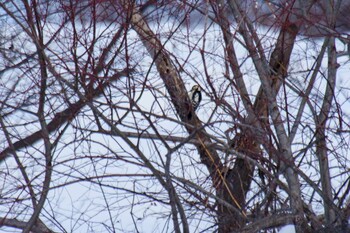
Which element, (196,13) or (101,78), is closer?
(101,78)

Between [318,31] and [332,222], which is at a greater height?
[318,31]

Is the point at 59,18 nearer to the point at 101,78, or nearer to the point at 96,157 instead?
the point at 101,78

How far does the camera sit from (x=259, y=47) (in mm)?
4914

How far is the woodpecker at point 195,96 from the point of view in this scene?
4.98 meters

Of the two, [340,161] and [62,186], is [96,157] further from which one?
[340,161]

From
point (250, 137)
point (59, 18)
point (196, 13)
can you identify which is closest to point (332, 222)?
point (250, 137)

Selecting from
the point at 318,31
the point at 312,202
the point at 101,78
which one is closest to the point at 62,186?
the point at 101,78

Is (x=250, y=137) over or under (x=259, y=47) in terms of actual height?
under

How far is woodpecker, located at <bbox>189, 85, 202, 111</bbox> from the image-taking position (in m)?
4.98

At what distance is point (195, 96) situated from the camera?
5.08 m

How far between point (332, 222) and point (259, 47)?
1.07 meters

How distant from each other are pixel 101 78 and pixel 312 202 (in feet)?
4.71

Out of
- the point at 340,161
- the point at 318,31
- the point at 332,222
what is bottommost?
the point at 332,222

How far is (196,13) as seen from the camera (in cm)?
497
